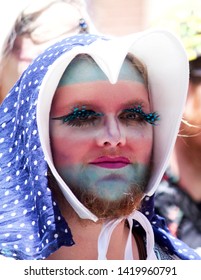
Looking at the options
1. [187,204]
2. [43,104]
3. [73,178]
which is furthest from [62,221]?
[187,204]

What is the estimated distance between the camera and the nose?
4.58ft

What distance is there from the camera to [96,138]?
1.41 metres

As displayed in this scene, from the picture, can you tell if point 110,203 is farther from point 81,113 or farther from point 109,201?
point 81,113

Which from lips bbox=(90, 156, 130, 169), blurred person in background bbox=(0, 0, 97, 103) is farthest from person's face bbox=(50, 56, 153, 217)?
blurred person in background bbox=(0, 0, 97, 103)

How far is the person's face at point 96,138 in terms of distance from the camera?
1416 mm

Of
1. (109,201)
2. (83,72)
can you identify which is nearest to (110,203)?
(109,201)

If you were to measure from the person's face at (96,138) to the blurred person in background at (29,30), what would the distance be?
674 millimetres

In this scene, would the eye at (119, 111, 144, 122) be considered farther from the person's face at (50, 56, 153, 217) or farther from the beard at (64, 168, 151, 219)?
the beard at (64, 168, 151, 219)

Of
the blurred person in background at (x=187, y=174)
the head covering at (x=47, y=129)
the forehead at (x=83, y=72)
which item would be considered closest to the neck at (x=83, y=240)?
the head covering at (x=47, y=129)

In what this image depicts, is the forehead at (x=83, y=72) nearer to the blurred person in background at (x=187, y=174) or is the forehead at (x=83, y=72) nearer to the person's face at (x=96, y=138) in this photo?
the person's face at (x=96, y=138)

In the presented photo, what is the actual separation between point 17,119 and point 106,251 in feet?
1.13

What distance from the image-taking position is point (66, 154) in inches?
56.3

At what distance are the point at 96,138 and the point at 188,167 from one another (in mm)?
904

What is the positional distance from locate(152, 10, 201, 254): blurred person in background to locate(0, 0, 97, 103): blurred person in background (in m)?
0.32
